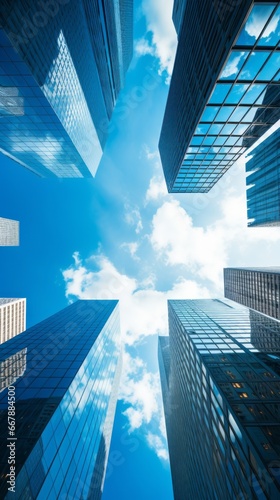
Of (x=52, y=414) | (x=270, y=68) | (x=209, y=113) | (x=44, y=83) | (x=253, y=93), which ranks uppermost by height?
(x=44, y=83)

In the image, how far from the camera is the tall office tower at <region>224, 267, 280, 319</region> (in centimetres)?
7054

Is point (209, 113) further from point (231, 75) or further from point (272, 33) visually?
point (272, 33)

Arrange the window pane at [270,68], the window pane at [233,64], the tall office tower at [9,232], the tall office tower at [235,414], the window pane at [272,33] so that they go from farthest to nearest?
the tall office tower at [9,232]
the window pane at [233,64]
the window pane at [270,68]
the window pane at [272,33]
the tall office tower at [235,414]

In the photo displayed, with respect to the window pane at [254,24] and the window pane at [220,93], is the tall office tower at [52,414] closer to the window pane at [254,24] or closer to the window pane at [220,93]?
the window pane at [254,24]

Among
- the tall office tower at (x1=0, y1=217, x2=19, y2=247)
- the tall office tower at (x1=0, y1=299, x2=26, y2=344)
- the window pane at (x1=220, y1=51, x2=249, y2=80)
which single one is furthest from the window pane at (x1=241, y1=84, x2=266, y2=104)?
the tall office tower at (x1=0, y1=217, x2=19, y2=247)

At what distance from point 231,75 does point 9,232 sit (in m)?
160

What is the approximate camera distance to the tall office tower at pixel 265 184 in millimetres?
54966

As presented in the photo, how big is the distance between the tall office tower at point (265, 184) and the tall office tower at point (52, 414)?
53208 mm

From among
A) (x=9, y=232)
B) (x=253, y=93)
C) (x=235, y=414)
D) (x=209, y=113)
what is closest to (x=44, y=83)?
(x=209, y=113)

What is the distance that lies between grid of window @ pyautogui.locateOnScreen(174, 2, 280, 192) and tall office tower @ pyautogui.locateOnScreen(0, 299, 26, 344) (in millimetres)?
116762

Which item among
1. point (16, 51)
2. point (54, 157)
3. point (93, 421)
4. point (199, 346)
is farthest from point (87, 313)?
point (16, 51)

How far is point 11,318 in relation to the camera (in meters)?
116

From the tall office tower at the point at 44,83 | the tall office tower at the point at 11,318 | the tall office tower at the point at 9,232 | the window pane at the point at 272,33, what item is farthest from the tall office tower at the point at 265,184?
the tall office tower at the point at 9,232

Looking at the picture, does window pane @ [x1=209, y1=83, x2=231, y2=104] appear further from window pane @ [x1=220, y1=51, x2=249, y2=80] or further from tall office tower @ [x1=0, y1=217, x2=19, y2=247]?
tall office tower @ [x1=0, y1=217, x2=19, y2=247]
